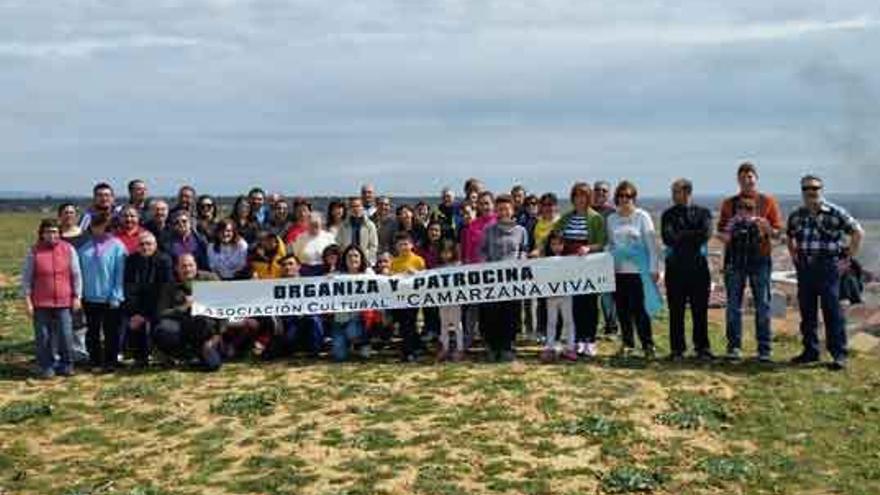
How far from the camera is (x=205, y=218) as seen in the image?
1496cm

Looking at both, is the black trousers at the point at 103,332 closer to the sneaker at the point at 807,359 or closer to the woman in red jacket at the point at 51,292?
the woman in red jacket at the point at 51,292

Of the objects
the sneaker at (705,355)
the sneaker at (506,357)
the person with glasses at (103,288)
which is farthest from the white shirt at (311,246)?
the sneaker at (705,355)

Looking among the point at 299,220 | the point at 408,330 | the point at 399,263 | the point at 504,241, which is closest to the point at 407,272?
the point at 399,263

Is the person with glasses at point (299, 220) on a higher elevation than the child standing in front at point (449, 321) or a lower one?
higher

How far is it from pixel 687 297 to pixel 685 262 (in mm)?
541

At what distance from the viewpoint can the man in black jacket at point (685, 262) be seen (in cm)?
1334

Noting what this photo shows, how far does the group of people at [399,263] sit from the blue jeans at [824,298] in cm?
2

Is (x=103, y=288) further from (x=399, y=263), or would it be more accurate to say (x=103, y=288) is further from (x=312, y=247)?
(x=399, y=263)

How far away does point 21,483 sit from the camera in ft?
31.9

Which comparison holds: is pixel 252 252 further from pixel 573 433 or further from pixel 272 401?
pixel 573 433

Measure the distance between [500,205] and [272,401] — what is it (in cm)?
421

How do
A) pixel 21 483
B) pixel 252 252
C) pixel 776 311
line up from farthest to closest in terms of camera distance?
pixel 776 311 < pixel 252 252 < pixel 21 483

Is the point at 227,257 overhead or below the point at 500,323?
A: overhead

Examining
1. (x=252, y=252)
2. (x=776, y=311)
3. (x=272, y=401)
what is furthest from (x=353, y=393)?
(x=776, y=311)
